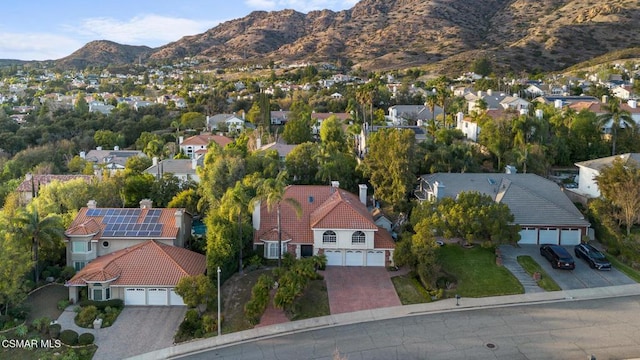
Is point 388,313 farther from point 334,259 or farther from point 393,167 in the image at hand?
point 393,167

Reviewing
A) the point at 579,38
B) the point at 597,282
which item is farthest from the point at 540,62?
the point at 597,282

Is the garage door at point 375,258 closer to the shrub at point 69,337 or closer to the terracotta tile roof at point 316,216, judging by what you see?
the terracotta tile roof at point 316,216

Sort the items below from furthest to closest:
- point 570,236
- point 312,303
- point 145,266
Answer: point 570,236
point 145,266
point 312,303

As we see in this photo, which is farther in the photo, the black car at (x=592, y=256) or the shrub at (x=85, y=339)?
the black car at (x=592, y=256)

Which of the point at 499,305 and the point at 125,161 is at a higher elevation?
the point at 125,161

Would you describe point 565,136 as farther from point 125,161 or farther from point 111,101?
point 111,101

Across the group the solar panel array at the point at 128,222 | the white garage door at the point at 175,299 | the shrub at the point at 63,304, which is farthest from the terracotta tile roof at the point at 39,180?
the white garage door at the point at 175,299

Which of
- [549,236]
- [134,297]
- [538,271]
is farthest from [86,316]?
[549,236]
